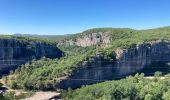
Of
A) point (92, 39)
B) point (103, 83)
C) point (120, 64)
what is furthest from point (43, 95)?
point (92, 39)

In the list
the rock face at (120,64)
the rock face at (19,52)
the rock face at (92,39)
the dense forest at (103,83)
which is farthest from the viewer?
the rock face at (92,39)

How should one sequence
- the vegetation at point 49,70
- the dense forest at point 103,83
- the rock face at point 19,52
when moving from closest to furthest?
the dense forest at point 103,83, the vegetation at point 49,70, the rock face at point 19,52

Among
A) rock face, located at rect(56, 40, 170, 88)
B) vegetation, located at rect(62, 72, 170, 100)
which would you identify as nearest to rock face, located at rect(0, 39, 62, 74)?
rock face, located at rect(56, 40, 170, 88)

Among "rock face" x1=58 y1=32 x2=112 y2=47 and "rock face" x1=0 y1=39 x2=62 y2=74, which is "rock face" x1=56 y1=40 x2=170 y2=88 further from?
"rock face" x1=0 y1=39 x2=62 y2=74

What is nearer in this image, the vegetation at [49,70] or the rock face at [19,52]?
the vegetation at [49,70]

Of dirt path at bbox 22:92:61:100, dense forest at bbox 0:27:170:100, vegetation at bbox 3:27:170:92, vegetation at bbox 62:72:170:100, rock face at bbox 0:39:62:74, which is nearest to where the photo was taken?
vegetation at bbox 62:72:170:100

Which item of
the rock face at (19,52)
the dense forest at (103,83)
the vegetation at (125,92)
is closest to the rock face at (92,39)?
the dense forest at (103,83)

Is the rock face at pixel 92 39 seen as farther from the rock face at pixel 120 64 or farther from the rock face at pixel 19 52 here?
the rock face at pixel 120 64
